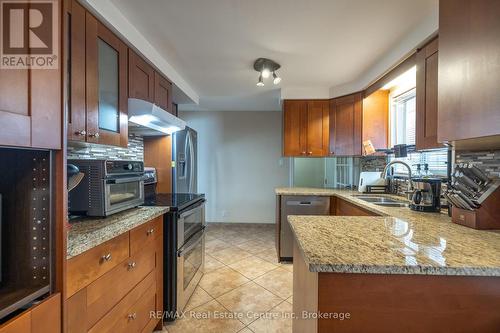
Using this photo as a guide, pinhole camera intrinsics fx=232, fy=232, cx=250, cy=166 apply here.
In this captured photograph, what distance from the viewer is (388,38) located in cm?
191

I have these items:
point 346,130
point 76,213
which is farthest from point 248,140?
point 76,213

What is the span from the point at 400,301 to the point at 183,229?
58.4 inches

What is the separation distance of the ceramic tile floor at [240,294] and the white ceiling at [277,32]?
7.34ft

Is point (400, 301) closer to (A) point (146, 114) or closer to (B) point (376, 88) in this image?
(A) point (146, 114)

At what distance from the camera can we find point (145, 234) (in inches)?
57.8

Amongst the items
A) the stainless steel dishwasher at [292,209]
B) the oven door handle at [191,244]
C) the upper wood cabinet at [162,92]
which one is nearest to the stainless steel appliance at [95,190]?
the oven door handle at [191,244]

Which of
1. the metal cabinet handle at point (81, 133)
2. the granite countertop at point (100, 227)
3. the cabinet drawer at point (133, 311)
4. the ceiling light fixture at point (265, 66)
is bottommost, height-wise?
the cabinet drawer at point (133, 311)

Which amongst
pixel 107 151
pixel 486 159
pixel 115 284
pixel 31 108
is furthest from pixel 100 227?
pixel 486 159

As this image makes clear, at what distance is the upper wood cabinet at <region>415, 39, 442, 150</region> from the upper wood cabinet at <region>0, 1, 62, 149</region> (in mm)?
2026

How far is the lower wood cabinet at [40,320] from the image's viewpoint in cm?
62

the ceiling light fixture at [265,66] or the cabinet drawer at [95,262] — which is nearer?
the cabinet drawer at [95,262]

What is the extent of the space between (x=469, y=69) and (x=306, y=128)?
7.31ft

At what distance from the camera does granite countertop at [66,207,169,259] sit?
0.95m

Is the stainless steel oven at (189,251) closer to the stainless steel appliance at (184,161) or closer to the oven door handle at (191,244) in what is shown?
the oven door handle at (191,244)
